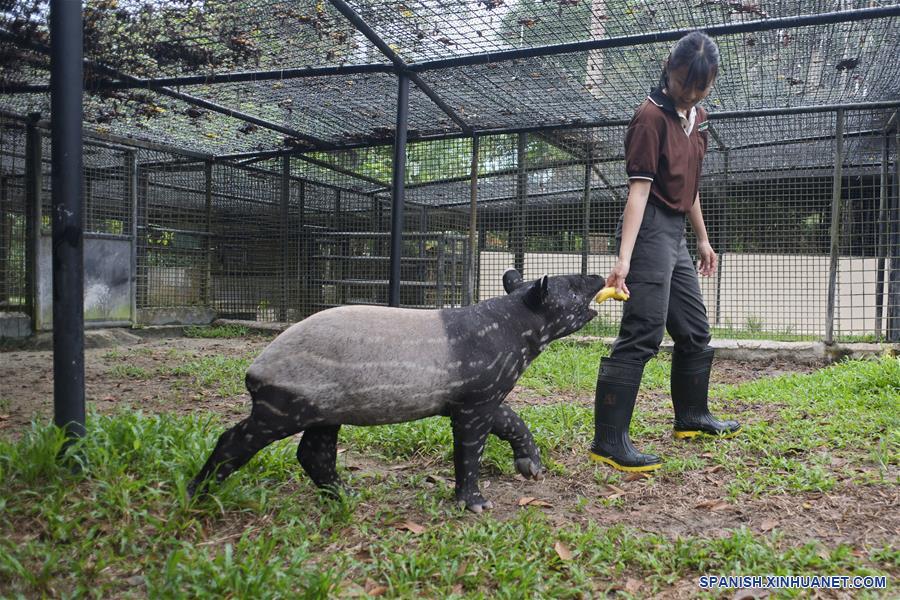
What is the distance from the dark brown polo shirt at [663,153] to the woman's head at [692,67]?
10cm

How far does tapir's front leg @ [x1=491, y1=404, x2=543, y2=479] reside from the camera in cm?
321

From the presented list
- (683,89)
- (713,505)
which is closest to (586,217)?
(683,89)

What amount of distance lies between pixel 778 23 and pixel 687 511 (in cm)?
414

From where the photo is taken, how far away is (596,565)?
2342 mm

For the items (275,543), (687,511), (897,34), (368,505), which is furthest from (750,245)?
(275,543)

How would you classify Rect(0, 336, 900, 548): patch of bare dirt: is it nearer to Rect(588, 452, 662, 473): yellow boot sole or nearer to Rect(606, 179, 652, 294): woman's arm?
Rect(588, 452, 662, 473): yellow boot sole

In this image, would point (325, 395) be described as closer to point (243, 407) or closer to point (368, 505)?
point (368, 505)

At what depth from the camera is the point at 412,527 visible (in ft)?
8.73

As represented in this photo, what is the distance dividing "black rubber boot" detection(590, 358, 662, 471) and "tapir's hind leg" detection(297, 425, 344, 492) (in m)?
1.41

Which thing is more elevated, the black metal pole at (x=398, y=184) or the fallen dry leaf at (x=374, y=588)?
the black metal pole at (x=398, y=184)

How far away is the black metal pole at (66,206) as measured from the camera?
273cm

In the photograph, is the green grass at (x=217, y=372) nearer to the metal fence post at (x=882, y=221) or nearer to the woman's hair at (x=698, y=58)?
the woman's hair at (x=698, y=58)

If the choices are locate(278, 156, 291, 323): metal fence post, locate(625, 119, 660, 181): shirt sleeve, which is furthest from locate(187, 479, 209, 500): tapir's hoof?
locate(278, 156, 291, 323): metal fence post

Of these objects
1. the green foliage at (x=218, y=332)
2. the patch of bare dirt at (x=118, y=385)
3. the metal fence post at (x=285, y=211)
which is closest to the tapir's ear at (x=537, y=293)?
the patch of bare dirt at (x=118, y=385)
